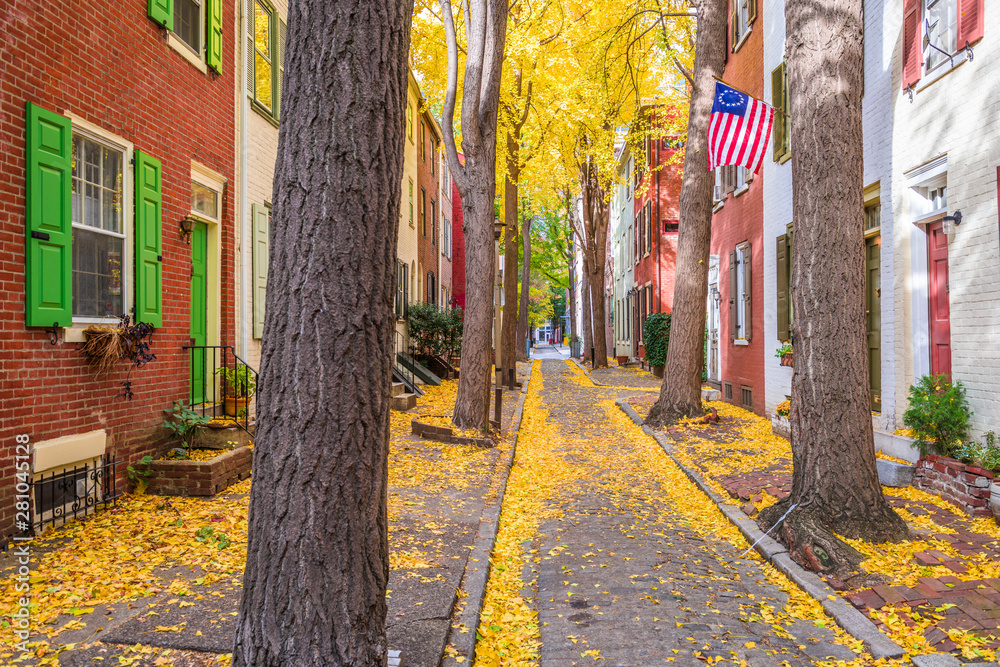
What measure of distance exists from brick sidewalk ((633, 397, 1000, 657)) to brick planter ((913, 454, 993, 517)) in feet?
0.39

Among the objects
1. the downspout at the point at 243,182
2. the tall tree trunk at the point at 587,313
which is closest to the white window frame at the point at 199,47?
the downspout at the point at 243,182

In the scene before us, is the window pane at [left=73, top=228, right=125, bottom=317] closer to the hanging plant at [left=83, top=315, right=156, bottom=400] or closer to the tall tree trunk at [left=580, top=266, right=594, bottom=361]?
the hanging plant at [left=83, top=315, right=156, bottom=400]

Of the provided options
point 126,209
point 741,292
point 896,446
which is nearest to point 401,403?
point 741,292

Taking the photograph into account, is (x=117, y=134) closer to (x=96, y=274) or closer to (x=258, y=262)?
(x=96, y=274)

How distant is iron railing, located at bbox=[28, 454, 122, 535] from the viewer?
5469mm

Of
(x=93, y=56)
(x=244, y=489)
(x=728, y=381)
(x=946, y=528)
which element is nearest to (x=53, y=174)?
(x=93, y=56)

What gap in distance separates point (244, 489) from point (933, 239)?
25.3 feet

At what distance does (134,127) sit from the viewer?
6.86 m

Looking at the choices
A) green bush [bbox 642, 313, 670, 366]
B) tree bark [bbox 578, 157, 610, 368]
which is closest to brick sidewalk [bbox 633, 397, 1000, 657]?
green bush [bbox 642, 313, 670, 366]

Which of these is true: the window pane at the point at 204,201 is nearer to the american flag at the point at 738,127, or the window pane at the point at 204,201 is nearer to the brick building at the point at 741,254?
the american flag at the point at 738,127

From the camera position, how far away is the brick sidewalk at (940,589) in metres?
3.97

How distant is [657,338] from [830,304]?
17.3 m

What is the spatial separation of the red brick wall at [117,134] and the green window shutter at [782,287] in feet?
27.8

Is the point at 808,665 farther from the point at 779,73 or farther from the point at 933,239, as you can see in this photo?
Result: the point at 779,73
